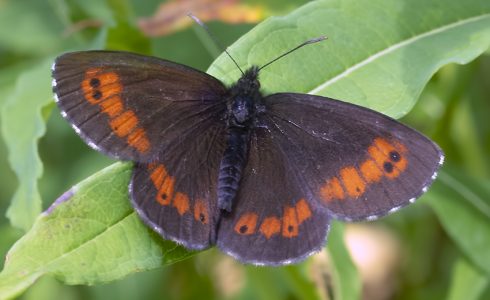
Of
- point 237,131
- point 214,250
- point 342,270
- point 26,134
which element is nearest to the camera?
point 237,131

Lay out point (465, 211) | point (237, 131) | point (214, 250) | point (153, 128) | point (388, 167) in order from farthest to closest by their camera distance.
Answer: point (214, 250), point (465, 211), point (237, 131), point (153, 128), point (388, 167)

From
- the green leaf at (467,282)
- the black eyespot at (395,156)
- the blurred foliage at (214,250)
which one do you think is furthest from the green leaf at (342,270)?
the black eyespot at (395,156)

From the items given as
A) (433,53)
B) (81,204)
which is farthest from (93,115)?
(433,53)

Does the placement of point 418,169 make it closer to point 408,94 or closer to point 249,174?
point 408,94

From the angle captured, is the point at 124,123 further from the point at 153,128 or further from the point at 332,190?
the point at 332,190

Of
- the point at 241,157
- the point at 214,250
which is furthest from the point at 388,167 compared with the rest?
the point at 214,250

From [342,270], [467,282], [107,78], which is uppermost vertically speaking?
[107,78]

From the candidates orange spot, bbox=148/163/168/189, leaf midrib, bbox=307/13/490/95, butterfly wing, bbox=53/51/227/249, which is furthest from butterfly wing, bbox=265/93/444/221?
orange spot, bbox=148/163/168/189
